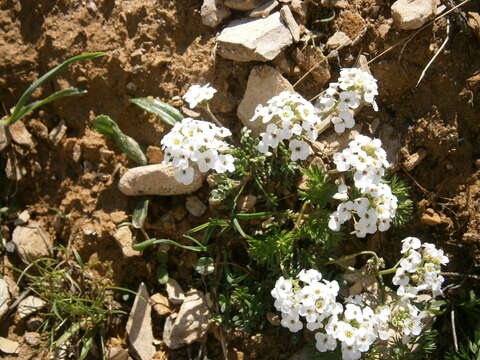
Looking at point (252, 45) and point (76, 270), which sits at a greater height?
point (252, 45)

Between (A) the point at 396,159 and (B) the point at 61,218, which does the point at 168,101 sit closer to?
(B) the point at 61,218

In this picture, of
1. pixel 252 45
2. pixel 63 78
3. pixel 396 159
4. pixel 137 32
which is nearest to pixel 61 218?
pixel 63 78

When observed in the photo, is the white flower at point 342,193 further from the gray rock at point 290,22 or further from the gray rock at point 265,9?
the gray rock at point 265,9

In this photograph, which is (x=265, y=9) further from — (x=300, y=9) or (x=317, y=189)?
(x=317, y=189)

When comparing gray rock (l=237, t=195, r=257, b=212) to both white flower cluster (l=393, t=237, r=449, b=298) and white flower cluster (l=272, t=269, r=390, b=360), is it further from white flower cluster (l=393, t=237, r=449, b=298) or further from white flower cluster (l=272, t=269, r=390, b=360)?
white flower cluster (l=393, t=237, r=449, b=298)

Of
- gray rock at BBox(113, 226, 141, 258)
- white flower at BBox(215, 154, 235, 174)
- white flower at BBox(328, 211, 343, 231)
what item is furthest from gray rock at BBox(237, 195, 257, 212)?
gray rock at BBox(113, 226, 141, 258)

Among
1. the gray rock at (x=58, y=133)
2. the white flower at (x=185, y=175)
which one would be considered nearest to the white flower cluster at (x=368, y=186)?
the white flower at (x=185, y=175)

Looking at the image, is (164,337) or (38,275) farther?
(38,275)
